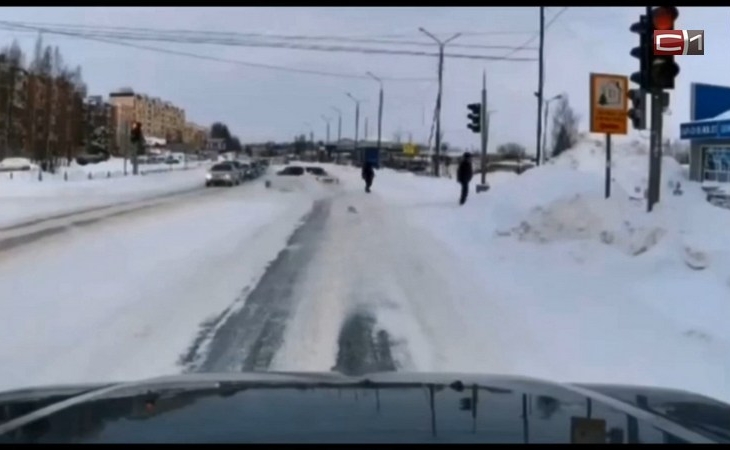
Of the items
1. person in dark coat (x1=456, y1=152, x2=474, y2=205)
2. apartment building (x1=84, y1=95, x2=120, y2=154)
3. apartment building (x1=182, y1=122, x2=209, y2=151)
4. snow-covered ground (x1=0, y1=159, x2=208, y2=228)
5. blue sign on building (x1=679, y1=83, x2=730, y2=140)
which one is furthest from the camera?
apartment building (x1=182, y1=122, x2=209, y2=151)

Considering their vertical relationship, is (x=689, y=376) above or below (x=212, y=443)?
below

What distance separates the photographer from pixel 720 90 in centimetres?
5447

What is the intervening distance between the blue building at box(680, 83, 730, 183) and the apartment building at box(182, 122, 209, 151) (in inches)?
4196

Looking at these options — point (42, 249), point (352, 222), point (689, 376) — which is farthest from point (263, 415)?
point (352, 222)

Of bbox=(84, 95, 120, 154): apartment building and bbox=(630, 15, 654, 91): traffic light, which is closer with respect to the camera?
bbox=(630, 15, 654, 91): traffic light

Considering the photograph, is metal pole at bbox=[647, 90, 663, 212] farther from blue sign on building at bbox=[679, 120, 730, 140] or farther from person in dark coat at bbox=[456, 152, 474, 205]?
blue sign on building at bbox=[679, 120, 730, 140]

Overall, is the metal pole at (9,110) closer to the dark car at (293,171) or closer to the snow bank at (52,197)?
the snow bank at (52,197)

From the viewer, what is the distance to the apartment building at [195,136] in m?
156

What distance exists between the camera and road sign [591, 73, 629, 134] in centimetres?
2255

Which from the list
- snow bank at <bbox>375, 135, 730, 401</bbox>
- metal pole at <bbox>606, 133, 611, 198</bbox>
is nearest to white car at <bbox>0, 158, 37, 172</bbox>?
snow bank at <bbox>375, 135, 730, 401</bbox>

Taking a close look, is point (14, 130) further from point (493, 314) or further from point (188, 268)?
point (493, 314)

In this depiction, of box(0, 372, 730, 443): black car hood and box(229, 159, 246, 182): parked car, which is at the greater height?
box(0, 372, 730, 443): black car hood

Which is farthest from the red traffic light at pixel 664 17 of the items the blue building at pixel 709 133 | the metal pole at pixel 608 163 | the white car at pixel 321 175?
the white car at pixel 321 175

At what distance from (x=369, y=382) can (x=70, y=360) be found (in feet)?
20.5
